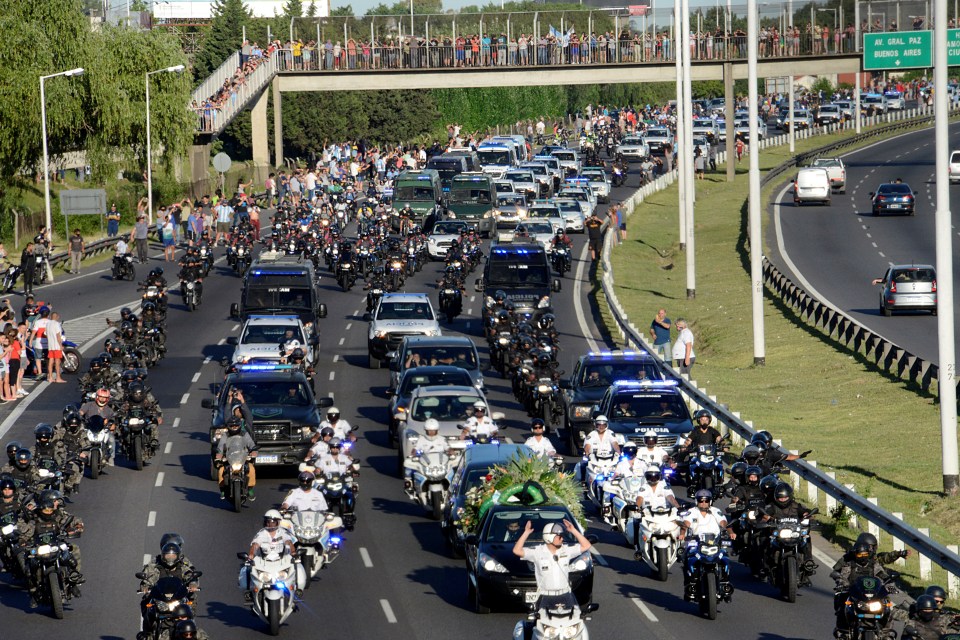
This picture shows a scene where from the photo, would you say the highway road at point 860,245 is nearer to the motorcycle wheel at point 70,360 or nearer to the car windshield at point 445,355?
the car windshield at point 445,355

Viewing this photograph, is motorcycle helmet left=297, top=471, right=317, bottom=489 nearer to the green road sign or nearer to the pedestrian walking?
the pedestrian walking

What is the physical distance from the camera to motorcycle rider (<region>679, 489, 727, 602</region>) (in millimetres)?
20203

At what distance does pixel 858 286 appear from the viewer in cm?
5525

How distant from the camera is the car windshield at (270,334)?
3797cm

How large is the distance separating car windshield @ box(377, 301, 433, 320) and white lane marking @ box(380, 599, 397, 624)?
20.9 m

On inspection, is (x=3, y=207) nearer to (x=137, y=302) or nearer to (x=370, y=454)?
(x=137, y=302)

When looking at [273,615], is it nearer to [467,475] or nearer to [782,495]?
[467,475]

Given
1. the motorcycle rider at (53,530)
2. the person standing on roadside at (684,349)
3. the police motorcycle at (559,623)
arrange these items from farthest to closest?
the person standing on roadside at (684,349) < the motorcycle rider at (53,530) < the police motorcycle at (559,623)

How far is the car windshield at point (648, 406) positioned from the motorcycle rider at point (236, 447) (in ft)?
20.5

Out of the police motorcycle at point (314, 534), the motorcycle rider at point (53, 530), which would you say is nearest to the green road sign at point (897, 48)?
the police motorcycle at point (314, 534)

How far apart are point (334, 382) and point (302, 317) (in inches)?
113

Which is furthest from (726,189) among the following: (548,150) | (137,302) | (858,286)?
(137,302)

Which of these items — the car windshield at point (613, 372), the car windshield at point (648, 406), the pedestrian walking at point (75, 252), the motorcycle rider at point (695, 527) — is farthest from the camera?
the pedestrian walking at point (75, 252)

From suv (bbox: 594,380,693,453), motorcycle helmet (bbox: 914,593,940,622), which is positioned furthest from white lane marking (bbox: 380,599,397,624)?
suv (bbox: 594,380,693,453)
